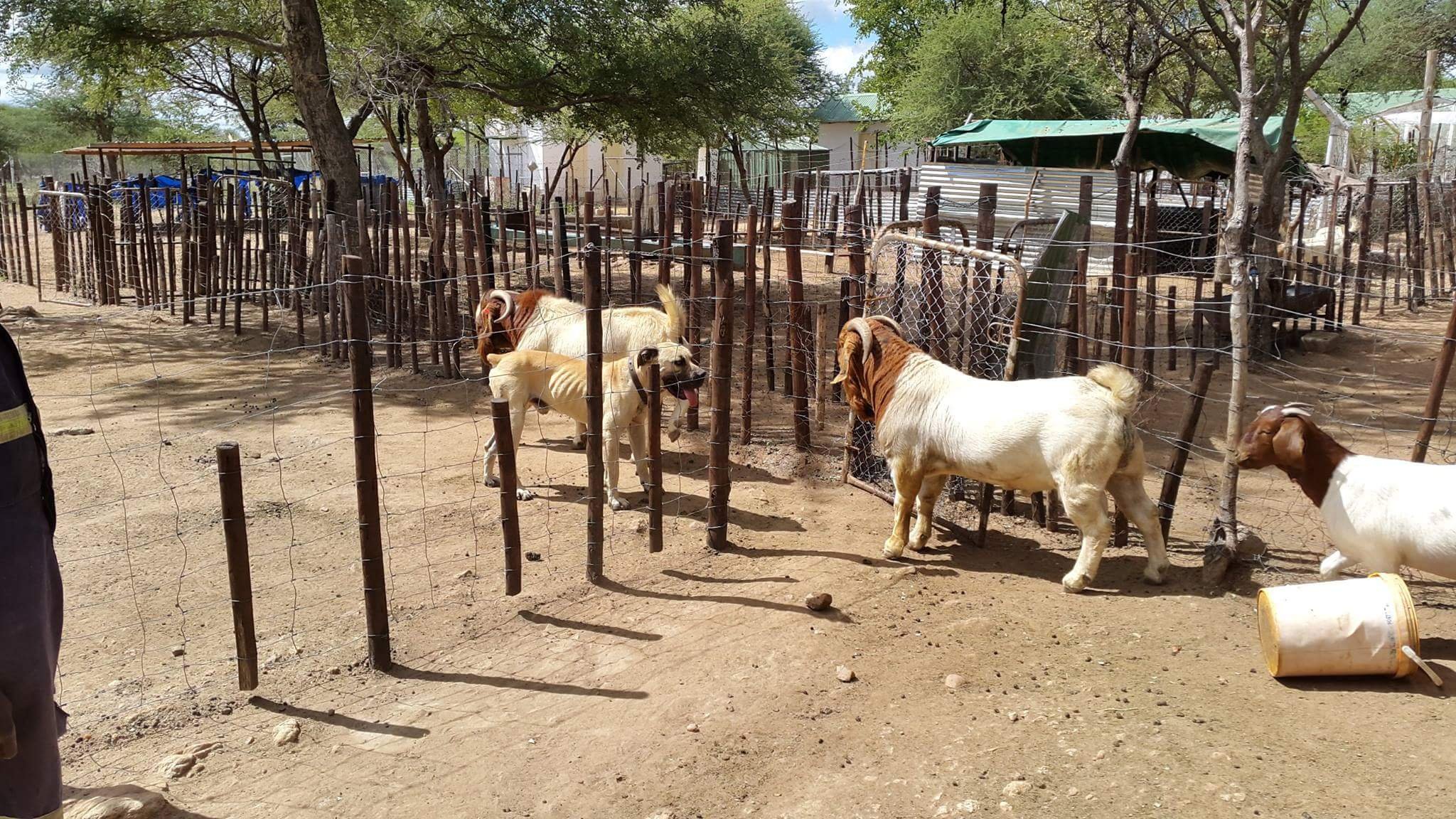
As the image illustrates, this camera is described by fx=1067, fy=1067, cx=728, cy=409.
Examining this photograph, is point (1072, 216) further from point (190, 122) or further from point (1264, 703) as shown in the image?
point (190, 122)

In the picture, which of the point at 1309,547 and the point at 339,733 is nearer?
the point at 339,733

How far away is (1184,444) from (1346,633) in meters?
1.66

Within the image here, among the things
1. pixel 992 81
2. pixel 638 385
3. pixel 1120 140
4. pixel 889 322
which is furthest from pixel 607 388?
pixel 992 81

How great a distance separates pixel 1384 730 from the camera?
13.3ft

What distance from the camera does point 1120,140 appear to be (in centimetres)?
1881

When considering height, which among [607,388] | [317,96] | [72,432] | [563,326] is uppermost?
[317,96]

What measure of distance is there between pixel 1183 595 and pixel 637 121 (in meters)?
12.7

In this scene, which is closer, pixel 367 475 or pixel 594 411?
pixel 367 475

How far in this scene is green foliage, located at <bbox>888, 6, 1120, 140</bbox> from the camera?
1084 inches

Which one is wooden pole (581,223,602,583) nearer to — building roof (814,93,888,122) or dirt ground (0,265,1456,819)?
dirt ground (0,265,1456,819)

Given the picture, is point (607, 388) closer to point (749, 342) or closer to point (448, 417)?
point (749, 342)

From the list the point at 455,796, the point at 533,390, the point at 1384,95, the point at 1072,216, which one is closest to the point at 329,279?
the point at 533,390

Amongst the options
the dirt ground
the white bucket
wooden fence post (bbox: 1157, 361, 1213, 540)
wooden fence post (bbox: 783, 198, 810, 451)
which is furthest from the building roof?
the white bucket

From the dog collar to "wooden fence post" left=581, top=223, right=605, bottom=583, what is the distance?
1.07 m
